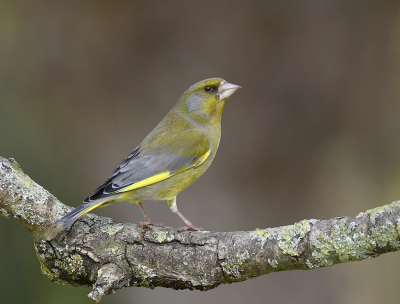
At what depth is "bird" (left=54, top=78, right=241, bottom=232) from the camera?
8.86 feet

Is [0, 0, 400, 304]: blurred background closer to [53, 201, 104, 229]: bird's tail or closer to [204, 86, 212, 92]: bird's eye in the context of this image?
[204, 86, 212, 92]: bird's eye

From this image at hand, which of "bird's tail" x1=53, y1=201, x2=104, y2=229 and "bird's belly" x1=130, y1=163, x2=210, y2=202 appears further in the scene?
"bird's belly" x1=130, y1=163, x2=210, y2=202

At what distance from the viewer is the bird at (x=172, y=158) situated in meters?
2.70

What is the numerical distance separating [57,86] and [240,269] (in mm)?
3449

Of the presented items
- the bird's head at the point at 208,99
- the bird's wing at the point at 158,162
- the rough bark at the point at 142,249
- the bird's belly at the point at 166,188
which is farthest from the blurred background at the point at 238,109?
the rough bark at the point at 142,249

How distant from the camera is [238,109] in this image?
4.40m

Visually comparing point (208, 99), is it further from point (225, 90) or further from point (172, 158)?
point (172, 158)

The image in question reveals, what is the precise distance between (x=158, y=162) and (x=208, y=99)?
2.35 feet

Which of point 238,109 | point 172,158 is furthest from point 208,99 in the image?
point 238,109

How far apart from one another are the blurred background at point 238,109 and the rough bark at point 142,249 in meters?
1.85

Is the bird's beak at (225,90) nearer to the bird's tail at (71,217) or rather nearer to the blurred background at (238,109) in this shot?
the blurred background at (238,109)

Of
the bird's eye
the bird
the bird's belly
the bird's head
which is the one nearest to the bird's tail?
the bird

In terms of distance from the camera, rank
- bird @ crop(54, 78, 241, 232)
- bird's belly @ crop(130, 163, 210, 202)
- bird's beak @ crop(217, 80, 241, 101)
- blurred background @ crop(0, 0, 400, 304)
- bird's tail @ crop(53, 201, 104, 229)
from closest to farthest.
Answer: bird's tail @ crop(53, 201, 104, 229) < bird @ crop(54, 78, 241, 232) < bird's belly @ crop(130, 163, 210, 202) < bird's beak @ crop(217, 80, 241, 101) < blurred background @ crop(0, 0, 400, 304)

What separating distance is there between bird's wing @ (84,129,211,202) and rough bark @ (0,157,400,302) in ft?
0.88
